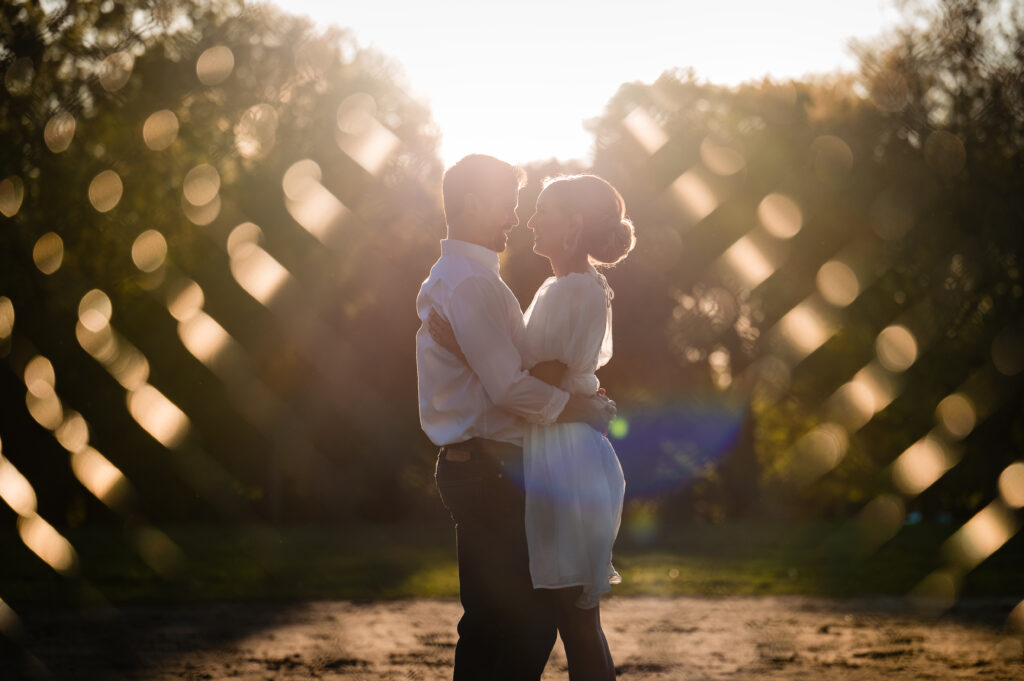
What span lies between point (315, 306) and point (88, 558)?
1035 cm

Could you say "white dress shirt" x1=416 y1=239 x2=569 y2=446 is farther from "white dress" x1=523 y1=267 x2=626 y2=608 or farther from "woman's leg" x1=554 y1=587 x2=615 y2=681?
"woman's leg" x1=554 y1=587 x2=615 y2=681

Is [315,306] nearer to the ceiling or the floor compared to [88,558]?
nearer to the ceiling

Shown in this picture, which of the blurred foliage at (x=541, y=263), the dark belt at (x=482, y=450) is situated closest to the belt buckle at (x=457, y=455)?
the dark belt at (x=482, y=450)

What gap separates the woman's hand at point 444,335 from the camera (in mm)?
3875

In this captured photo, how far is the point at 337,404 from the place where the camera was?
23.8 metres

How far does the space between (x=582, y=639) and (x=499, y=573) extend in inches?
15.6

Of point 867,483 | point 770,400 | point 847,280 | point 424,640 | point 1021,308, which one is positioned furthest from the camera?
point 867,483

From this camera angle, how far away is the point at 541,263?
22.3 metres

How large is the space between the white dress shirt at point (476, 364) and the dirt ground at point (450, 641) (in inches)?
128

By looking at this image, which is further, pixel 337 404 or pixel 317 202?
pixel 317 202

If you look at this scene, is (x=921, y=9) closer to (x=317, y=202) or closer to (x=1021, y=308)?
(x=1021, y=308)

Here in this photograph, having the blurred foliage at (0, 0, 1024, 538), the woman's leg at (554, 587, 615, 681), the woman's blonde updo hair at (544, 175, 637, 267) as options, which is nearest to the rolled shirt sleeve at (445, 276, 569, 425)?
the woman's blonde updo hair at (544, 175, 637, 267)

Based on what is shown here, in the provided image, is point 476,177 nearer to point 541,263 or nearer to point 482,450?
point 482,450

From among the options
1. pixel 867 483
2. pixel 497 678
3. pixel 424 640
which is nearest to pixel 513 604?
pixel 497 678
